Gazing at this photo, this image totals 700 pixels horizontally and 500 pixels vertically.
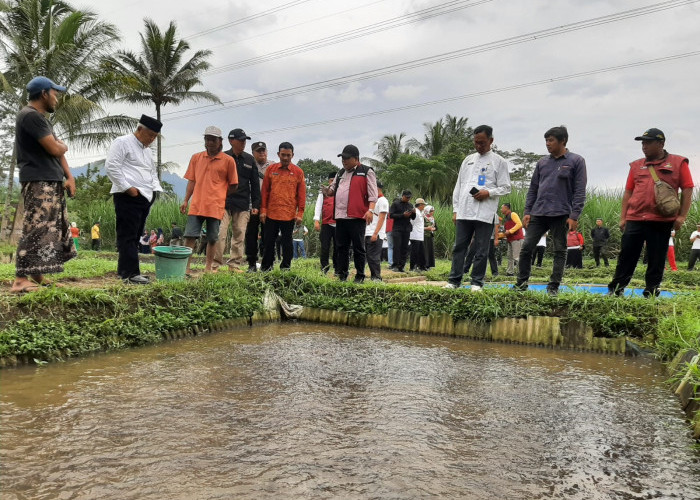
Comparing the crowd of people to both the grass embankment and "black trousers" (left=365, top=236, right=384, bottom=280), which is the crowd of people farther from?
the grass embankment

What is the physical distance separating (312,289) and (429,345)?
1.75m

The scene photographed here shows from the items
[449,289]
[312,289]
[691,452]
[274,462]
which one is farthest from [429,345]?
[274,462]

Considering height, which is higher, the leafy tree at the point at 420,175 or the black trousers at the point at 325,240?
the leafy tree at the point at 420,175

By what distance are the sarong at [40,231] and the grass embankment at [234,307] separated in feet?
1.00

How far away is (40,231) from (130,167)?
4.28 ft

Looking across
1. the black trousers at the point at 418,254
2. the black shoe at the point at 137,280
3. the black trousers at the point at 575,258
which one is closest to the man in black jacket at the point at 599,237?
the black trousers at the point at 575,258

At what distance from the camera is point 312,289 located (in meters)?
5.77

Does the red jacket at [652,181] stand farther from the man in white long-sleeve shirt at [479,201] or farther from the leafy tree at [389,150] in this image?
the leafy tree at [389,150]

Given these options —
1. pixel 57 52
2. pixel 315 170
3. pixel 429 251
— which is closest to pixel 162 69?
pixel 57 52

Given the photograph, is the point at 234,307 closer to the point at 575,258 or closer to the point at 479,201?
the point at 479,201

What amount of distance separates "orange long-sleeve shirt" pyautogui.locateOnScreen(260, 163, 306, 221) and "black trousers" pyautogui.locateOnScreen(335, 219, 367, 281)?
2.01ft

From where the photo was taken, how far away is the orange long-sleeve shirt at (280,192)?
657 cm

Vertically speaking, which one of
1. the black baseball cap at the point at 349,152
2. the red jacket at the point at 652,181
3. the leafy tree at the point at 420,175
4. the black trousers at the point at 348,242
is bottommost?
the black trousers at the point at 348,242

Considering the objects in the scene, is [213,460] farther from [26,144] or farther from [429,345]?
[26,144]
